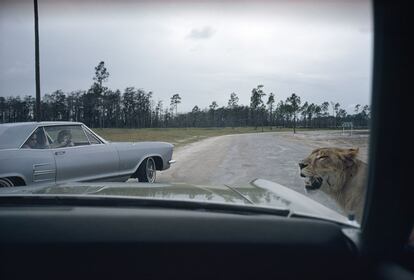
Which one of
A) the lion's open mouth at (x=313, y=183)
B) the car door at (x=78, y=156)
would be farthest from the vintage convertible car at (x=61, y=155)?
the lion's open mouth at (x=313, y=183)

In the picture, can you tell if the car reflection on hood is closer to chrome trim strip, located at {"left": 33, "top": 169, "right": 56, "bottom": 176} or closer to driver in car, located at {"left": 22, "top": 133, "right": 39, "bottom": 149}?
chrome trim strip, located at {"left": 33, "top": 169, "right": 56, "bottom": 176}

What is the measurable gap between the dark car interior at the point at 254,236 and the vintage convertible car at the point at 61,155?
3900 mm

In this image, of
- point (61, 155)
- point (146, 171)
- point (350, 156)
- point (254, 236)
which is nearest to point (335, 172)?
point (350, 156)

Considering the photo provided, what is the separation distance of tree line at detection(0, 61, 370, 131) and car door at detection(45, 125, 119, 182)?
44 centimetres

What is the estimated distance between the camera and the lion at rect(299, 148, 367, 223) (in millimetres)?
4258

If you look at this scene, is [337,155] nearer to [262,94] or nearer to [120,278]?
[262,94]

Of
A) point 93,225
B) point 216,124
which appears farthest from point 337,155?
point 216,124

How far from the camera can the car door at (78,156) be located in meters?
6.70

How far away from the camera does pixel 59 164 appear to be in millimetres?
6594

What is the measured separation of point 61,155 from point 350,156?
168 inches

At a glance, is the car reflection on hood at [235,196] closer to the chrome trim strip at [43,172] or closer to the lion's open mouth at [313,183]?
the lion's open mouth at [313,183]

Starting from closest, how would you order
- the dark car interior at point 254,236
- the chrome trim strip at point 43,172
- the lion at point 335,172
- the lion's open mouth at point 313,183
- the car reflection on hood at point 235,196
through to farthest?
the dark car interior at point 254,236 < the car reflection on hood at point 235,196 < the lion at point 335,172 < the lion's open mouth at point 313,183 < the chrome trim strip at point 43,172

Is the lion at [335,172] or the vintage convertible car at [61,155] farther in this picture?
the vintage convertible car at [61,155]

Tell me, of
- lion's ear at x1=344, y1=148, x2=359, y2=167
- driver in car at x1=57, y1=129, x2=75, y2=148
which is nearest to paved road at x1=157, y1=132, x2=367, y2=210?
lion's ear at x1=344, y1=148, x2=359, y2=167
